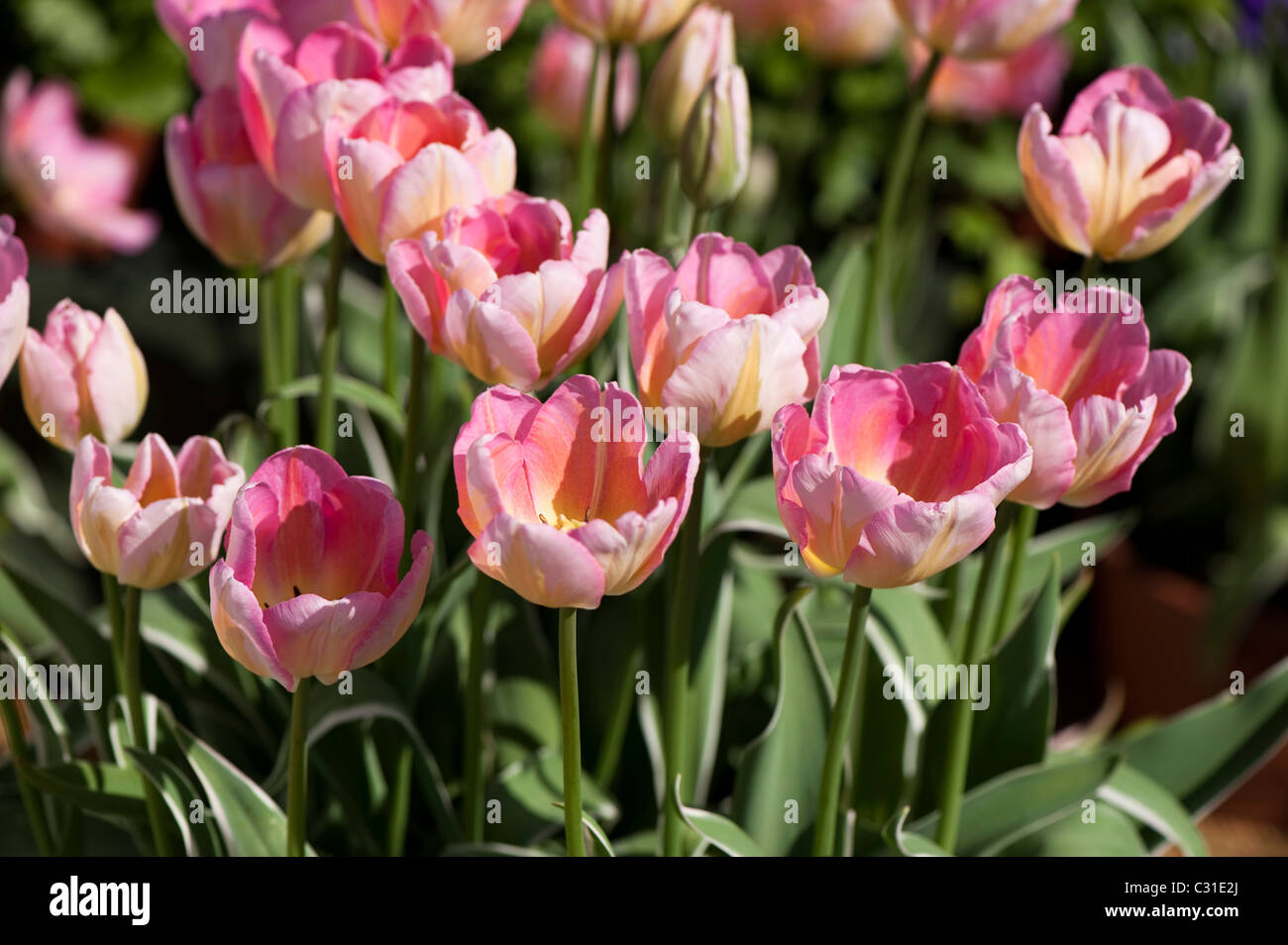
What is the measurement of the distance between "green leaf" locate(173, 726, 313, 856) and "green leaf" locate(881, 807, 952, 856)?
0.77ft

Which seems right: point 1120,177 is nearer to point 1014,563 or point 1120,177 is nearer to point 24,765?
point 1014,563

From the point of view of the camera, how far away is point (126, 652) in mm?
522

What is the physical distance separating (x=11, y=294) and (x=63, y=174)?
1.12 metres

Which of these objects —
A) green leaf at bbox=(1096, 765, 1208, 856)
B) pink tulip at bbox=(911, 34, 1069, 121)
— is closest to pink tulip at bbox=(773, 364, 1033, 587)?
green leaf at bbox=(1096, 765, 1208, 856)

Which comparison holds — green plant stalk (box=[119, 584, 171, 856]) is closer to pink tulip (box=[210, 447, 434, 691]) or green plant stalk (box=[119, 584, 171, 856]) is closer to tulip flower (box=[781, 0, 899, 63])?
pink tulip (box=[210, 447, 434, 691])

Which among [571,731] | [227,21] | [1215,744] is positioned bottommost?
[1215,744]

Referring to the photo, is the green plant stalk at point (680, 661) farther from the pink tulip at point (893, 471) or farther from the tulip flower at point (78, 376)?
the tulip flower at point (78, 376)

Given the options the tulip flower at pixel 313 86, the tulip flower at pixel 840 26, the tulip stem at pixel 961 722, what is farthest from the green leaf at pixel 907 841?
the tulip flower at pixel 840 26

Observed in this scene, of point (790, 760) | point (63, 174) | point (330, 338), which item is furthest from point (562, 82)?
point (63, 174)

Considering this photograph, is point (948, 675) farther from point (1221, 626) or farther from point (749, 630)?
point (1221, 626)

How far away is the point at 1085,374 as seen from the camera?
0.48 metres

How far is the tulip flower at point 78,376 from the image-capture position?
53 cm

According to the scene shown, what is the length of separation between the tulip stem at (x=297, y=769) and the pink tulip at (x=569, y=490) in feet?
0.29
